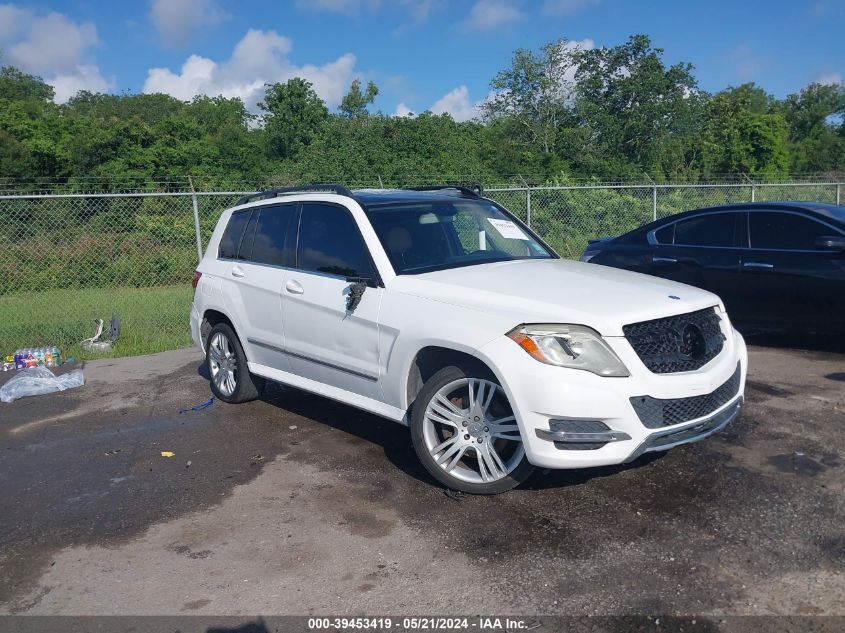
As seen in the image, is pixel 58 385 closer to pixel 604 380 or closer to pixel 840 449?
pixel 604 380

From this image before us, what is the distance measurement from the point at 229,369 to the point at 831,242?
5834 millimetres

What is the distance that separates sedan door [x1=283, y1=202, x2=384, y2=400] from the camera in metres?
5.06

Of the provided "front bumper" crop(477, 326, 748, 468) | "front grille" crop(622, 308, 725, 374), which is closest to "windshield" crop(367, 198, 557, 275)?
"front bumper" crop(477, 326, 748, 468)

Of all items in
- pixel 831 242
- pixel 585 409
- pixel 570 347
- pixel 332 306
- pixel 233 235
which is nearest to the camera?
pixel 585 409

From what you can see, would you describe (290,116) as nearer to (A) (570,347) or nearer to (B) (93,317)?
(B) (93,317)

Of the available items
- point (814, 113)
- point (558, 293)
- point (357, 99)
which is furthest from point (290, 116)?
point (814, 113)

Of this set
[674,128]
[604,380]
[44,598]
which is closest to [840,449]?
[604,380]

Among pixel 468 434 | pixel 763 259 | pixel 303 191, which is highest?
pixel 303 191

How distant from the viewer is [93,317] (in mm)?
10875

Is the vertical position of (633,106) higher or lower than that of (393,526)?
higher

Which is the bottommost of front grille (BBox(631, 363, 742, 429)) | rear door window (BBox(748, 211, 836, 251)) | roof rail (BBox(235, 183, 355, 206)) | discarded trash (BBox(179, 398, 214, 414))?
discarded trash (BBox(179, 398, 214, 414))

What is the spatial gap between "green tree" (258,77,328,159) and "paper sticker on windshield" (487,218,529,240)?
Answer: 2316 centimetres

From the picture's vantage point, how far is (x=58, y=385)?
7.95m

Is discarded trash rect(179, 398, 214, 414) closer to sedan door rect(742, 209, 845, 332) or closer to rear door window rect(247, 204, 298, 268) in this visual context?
rear door window rect(247, 204, 298, 268)
